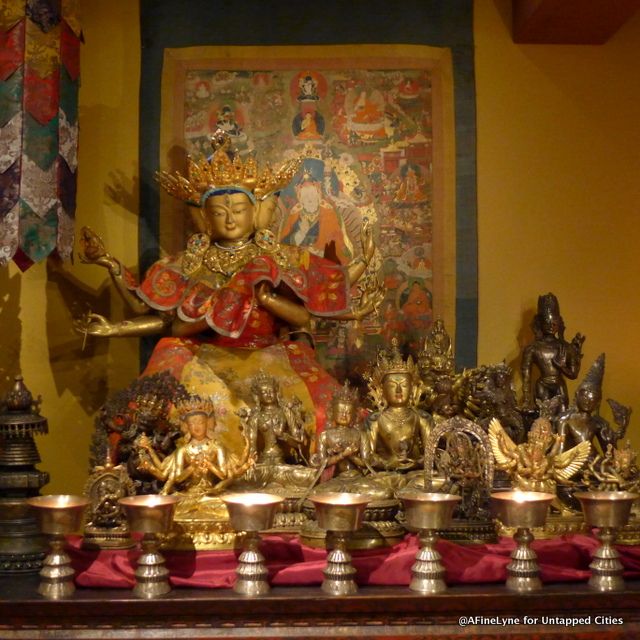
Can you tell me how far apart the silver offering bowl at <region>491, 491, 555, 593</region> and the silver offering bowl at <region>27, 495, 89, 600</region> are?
1.55 metres

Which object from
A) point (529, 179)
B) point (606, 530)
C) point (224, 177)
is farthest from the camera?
point (529, 179)

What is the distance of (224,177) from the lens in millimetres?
5504

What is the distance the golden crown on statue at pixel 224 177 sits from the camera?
5504 millimetres

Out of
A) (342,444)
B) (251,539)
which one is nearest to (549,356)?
(342,444)

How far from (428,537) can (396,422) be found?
3.34 ft

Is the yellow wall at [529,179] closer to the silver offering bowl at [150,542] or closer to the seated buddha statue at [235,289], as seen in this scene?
the seated buddha statue at [235,289]

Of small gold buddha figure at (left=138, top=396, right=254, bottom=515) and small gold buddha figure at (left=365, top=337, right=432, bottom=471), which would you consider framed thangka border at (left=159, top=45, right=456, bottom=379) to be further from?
small gold buddha figure at (left=138, top=396, right=254, bottom=515)

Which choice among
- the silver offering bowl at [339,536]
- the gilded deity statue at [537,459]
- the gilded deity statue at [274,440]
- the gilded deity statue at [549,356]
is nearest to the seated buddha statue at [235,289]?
the gilded deity statue at [274,440]

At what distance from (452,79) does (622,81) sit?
3.27 feet

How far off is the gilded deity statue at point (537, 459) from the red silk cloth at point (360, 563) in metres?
0.28

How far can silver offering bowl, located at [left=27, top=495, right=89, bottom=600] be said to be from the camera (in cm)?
384

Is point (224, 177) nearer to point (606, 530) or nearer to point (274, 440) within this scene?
point (274, 440)

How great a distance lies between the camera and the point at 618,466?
4.60 m

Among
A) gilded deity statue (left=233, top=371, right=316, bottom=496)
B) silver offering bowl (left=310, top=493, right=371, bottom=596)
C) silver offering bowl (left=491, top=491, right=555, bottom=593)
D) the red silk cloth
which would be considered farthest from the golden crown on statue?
silver offering bowl (left=491, top=491, right=555, bottom=593)
